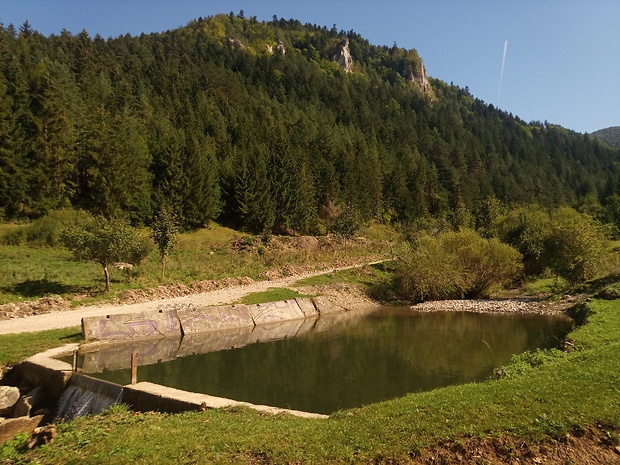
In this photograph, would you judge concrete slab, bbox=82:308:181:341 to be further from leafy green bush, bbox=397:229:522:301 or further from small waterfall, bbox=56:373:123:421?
leafy green bush, bbox=397:229:522:301

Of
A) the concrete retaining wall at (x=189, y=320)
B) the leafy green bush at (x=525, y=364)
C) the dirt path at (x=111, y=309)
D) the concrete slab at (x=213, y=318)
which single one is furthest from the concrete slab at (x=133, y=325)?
the leafy green bush at (x=525, y=364)

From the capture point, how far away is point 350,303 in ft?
134

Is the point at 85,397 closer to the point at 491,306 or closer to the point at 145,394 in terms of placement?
the point at 145,394

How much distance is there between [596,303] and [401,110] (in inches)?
6174

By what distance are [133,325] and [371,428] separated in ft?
62.5

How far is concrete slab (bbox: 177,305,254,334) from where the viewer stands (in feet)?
87.5

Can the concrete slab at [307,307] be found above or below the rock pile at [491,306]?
above

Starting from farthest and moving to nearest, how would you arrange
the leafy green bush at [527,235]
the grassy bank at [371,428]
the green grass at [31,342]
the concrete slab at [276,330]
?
the leafy green bush at [527,235] < the concrete slab at [276,330] < the green grass at [31,342] < the grassy bank at [371,428]

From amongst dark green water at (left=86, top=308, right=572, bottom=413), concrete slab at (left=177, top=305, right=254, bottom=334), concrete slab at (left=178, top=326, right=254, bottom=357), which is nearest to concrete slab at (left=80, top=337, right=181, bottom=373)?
concrete slab at (left=178, top=326, right=254, bottom=357)

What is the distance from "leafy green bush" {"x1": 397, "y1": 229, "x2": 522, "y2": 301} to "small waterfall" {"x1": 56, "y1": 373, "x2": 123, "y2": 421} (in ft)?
112

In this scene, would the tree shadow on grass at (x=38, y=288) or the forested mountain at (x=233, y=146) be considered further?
the forested mountain at (x=233, y=146)

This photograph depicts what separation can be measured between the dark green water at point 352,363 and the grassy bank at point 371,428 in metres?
4.48

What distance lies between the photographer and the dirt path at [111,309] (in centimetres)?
2284

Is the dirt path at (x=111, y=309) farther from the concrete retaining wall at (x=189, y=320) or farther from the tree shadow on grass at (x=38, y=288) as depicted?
the tree shadow on grass at (x=38, y=288)
